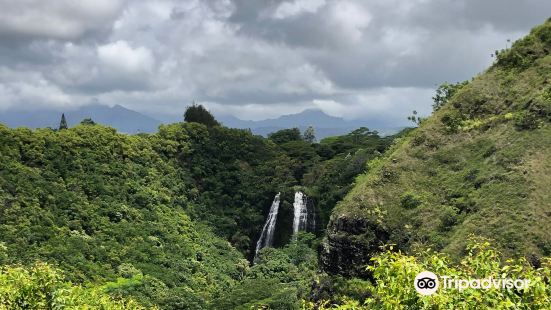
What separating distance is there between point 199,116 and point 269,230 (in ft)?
82.2

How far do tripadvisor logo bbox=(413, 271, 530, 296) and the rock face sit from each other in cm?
1802

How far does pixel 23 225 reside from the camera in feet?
136

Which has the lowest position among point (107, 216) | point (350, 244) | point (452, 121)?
point (107, 216)

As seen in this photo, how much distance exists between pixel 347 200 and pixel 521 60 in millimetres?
14691

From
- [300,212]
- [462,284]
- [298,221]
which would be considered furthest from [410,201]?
[300,212]

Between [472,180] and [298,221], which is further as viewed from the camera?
[298,221]

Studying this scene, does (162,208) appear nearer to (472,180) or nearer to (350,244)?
(350,244)

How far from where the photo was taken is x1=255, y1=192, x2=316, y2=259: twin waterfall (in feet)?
197

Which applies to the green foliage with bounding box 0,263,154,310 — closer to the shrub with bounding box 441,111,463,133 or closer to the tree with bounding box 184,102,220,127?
the shrub with bounding box 441,111,463,133

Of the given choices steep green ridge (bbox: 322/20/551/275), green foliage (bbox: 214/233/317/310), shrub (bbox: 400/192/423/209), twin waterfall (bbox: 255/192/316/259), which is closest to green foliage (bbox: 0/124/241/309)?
green foliage (bbox: 214/233/317/310)

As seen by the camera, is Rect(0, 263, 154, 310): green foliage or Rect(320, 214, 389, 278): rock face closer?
Rect(0, 263, 154, 310): green foliage

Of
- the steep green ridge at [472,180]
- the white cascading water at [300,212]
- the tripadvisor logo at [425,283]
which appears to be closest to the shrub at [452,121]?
the steep green ridge at [472,180]

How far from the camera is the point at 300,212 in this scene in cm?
6066

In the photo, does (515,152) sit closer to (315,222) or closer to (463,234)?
(463,234)
